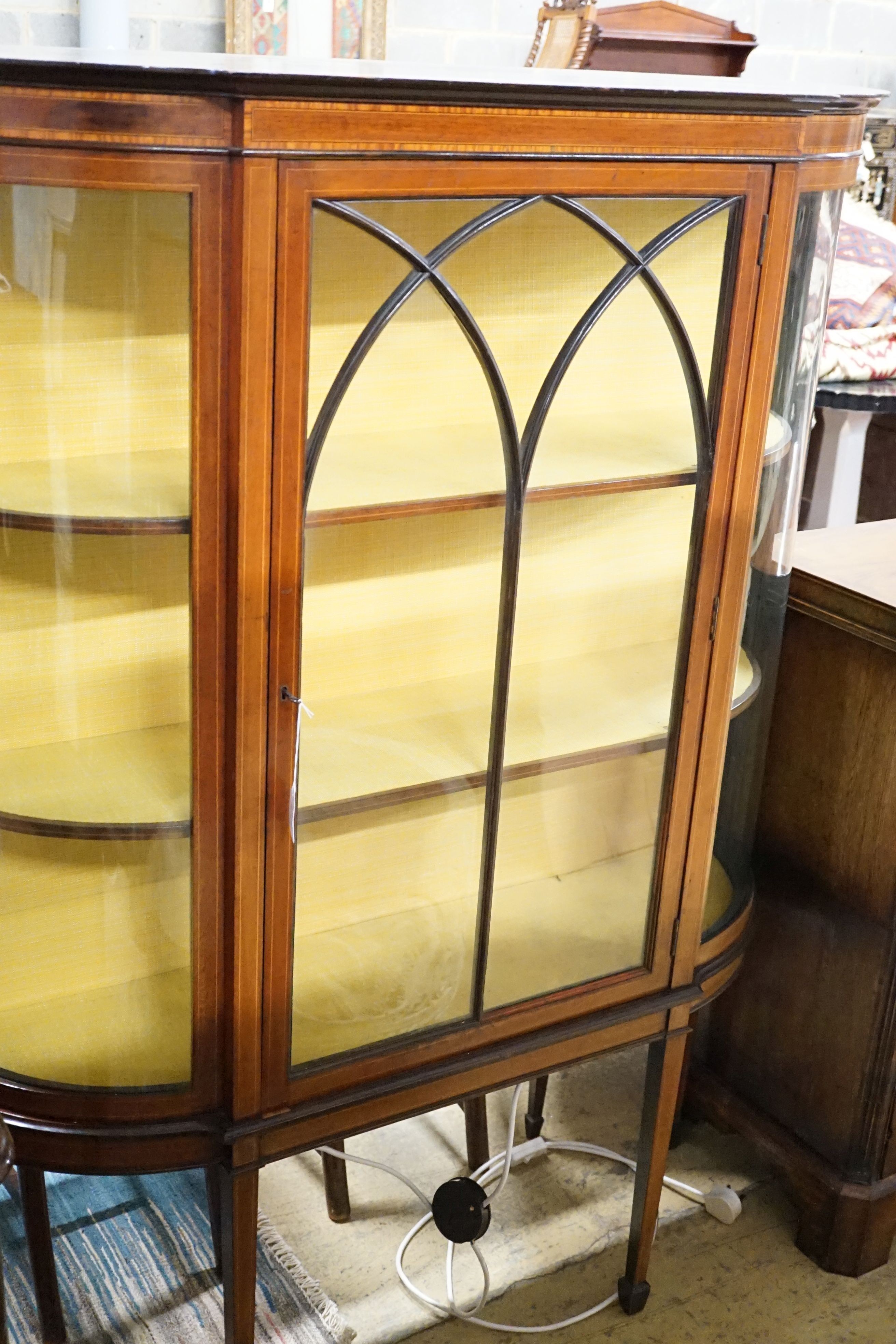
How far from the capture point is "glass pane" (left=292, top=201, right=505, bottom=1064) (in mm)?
1088

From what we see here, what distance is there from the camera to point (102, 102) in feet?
3.03

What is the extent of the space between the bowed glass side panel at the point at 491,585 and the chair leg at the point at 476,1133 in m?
0.43

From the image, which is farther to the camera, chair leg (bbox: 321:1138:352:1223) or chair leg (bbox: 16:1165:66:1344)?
chair leg (bbox: 321:1138:352:1223)

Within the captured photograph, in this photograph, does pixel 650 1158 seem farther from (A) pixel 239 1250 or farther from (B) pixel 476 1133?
(A) pixel 239 1250

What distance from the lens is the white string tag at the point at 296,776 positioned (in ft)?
Result: 3.80

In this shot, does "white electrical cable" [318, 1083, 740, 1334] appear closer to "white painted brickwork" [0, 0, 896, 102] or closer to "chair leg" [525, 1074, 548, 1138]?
"chair leg" [525, 1074, 548, 1138]

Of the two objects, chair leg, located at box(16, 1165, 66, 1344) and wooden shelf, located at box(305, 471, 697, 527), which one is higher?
wooden shelf, located at box(305, 471, 697, 527)

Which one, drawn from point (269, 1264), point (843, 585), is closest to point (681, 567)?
point (843, 585)

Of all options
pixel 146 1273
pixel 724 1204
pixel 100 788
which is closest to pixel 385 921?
pixel 100 788

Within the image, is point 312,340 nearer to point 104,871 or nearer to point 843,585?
point 104,871

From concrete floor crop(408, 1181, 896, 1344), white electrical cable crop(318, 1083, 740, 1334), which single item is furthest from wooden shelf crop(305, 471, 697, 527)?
concrete floor crop(408, 1181, 896, 1344)

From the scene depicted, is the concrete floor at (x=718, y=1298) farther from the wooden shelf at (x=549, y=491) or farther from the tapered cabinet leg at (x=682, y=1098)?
the wooden shelf at (x=549, y=491)

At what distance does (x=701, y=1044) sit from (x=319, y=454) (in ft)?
4.01

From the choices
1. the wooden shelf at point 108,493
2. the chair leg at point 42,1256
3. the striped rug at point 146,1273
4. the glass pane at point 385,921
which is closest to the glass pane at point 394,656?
the glass pane at point 385,921
